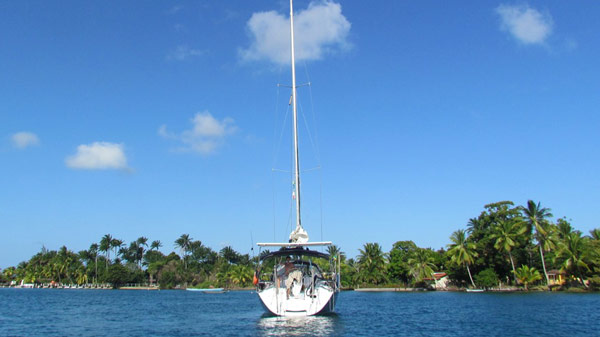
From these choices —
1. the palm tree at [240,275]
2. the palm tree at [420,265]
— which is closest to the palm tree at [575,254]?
Answer: the palm tree at [420,265]

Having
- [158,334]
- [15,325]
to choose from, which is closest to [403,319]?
[158,334]

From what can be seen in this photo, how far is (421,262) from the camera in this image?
3551 inches

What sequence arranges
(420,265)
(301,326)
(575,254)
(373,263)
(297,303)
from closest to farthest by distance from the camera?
(301,326)
(297,303)
(575,254)
(420,265)
(373,263)

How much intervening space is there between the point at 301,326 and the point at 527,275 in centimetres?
5722

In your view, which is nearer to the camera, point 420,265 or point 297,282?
point 297,282

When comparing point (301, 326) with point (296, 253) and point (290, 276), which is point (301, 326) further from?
point (296, 253)

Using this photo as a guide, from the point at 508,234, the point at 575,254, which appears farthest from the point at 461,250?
the point at 575,254

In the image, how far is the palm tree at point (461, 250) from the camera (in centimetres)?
7719

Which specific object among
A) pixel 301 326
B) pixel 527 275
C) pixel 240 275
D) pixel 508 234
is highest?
pixel 508 234

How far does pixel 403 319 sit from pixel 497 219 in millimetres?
48259

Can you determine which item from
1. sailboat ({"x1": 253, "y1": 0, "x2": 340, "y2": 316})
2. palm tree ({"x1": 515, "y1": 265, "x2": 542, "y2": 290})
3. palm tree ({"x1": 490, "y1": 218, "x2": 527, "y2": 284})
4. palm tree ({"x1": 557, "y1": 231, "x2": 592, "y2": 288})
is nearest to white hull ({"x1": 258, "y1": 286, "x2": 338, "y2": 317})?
sailboat ({"x1": 253, "y1": 0, "x2": 340, "y2": 316})

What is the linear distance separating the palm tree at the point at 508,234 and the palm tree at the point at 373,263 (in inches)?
1301

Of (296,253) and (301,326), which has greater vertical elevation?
(296,253)

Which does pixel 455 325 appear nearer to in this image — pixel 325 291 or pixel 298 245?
pixel 325 291
